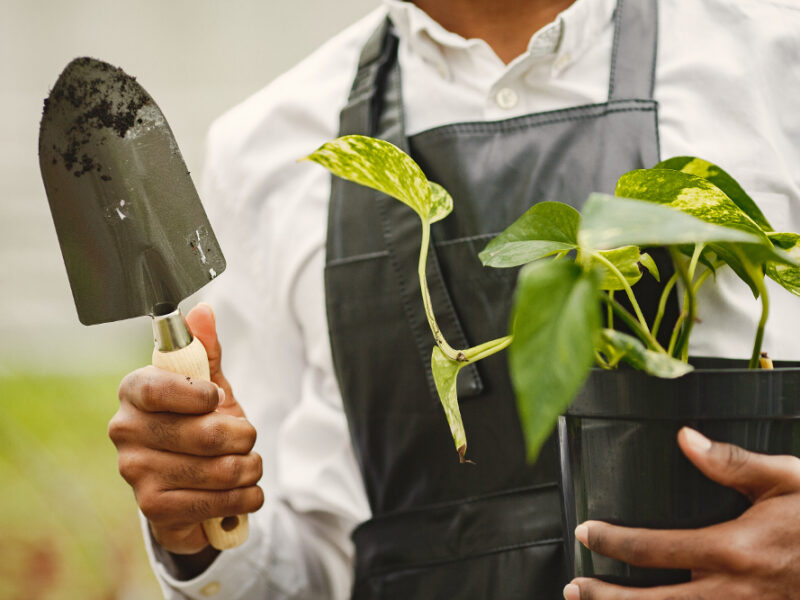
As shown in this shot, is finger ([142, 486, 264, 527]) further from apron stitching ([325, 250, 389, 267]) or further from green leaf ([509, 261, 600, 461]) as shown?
green leaf ([509, 261, 600, 461])

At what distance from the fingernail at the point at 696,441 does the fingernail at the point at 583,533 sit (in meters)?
0.09

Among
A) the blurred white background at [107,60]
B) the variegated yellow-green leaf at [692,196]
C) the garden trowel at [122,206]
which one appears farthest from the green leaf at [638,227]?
the blurred white background at [107,60]

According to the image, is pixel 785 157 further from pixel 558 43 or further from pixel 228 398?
pixel 228 398

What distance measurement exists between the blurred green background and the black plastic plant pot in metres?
1.20

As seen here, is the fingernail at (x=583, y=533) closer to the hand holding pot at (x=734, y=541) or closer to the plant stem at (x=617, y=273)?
the hand holding pot at (x=734, y=541)

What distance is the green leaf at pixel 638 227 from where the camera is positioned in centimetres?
26

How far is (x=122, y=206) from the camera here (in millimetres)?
548

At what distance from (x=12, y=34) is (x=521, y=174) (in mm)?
1262

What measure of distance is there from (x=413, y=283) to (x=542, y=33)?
0.30m

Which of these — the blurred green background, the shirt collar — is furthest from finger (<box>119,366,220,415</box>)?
the blurred green background

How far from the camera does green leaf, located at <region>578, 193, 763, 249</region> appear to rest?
0.26 metres

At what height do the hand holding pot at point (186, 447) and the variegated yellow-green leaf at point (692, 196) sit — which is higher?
the variegated yellow-green leaf at point (692, 196)

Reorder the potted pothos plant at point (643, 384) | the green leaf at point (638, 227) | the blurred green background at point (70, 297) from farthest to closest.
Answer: the blurred green background at point (70, 297), the potted pothos plant at point (643, 384), the green leaf at point (638, 227)

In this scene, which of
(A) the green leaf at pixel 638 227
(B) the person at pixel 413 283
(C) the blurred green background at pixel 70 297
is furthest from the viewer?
(C) the blurred green background at pixel 70 297
